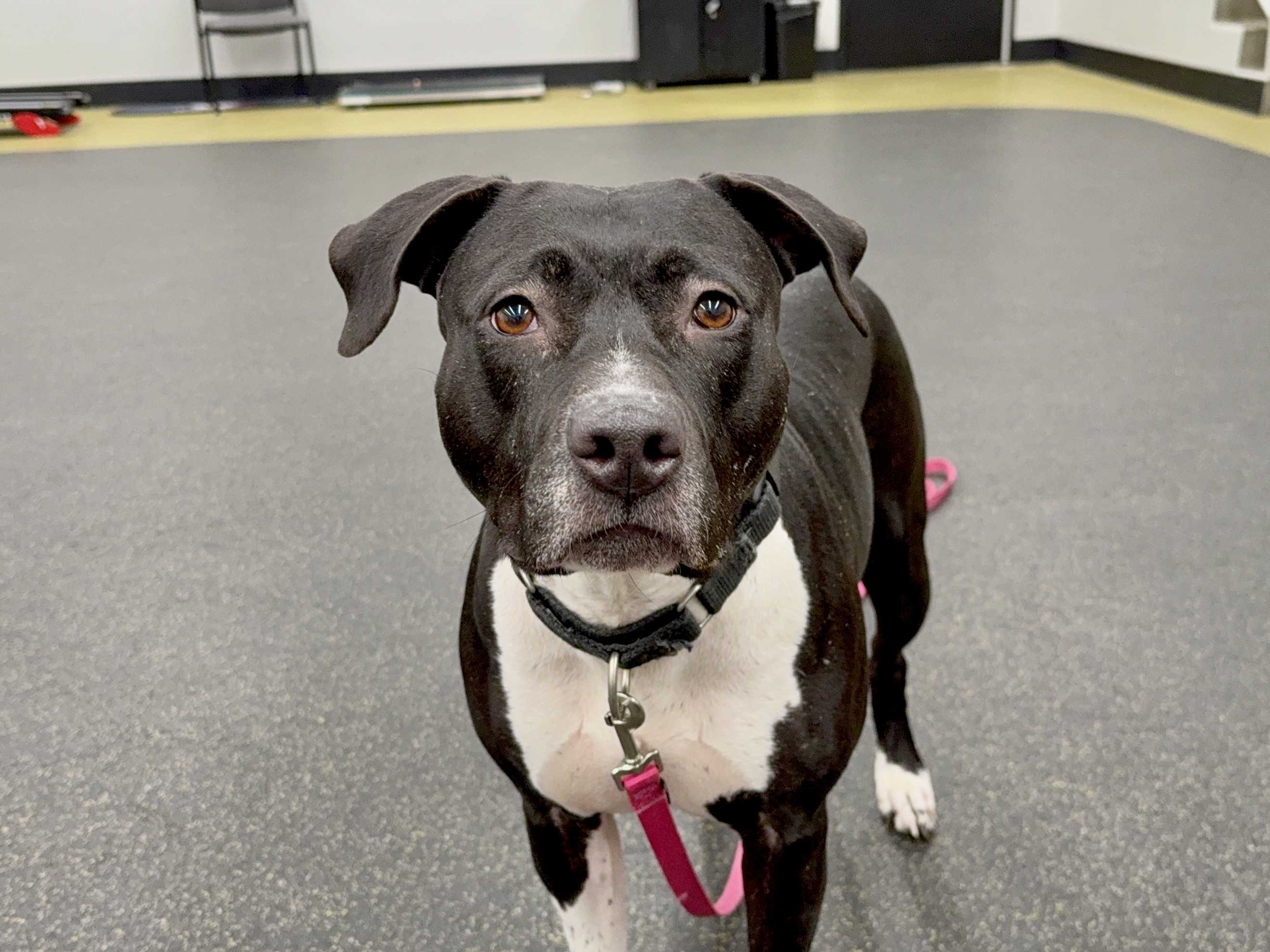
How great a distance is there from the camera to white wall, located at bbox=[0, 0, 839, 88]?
9.22 m

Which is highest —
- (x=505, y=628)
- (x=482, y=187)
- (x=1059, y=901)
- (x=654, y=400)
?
(x=482, y=187)

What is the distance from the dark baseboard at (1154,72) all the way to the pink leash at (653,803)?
690 centimetres

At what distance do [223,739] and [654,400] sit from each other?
138 centimetres

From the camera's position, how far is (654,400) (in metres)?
1.06

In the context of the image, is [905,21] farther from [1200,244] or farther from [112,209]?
[112,209]

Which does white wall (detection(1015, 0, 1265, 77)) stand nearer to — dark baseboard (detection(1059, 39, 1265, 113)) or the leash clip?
dark baseboard (detection(1059, 39, 1265, 113))

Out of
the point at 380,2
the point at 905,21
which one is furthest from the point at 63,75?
the point at 905,21

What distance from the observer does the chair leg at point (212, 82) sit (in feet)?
30.0

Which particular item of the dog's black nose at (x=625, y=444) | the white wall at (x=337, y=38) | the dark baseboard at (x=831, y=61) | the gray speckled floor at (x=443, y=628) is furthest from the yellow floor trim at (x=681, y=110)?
the dog's black nose at (x=625, y=444)

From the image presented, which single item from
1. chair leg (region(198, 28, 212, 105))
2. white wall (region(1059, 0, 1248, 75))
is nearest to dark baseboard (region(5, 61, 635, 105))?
chair leg (region(198, 28, 212, 105))

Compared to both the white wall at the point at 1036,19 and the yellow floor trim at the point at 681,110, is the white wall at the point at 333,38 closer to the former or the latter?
the yellow floor trim at the point at 681,110

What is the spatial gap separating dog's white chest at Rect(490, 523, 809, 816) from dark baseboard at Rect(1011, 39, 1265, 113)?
22.7 ft

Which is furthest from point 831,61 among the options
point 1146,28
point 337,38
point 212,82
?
point 212,82

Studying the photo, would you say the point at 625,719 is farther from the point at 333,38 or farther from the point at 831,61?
the point at 831,61
